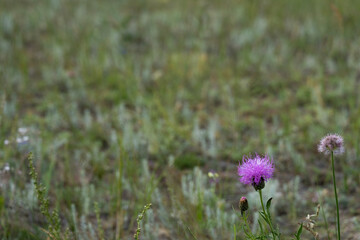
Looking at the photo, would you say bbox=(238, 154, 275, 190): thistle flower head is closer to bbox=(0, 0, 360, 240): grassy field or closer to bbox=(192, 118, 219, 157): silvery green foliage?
bbox=(0, 0, 360, 240): grassy field

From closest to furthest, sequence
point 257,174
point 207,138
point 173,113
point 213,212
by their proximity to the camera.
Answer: point 257,174 → point 213,212 → point 207,138 → point 173,113

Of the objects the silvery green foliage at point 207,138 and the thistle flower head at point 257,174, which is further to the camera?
the silvery green foliage at point 207,138

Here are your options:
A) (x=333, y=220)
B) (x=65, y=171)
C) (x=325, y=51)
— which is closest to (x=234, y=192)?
(x=333, y=220)

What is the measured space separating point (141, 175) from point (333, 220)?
4.77ft

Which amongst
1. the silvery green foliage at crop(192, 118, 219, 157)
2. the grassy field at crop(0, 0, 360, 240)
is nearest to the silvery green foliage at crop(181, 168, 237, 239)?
the grassy field at crop(0, 0, 360, 240)

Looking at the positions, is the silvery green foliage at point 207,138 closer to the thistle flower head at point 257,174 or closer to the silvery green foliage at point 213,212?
the silvery green foliage at point 213,212

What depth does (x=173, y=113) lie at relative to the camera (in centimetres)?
430

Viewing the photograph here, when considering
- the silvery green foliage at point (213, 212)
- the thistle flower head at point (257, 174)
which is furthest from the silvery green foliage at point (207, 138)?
the thistle flower head at point (257, 174)

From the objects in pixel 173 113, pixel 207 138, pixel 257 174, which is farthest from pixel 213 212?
pixel 173 113

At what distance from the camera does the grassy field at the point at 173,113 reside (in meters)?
2.76

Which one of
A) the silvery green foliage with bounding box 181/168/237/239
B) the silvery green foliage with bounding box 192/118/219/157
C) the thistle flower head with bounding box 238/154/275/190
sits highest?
the silvery green foliage with bounding box 192/118/219/157

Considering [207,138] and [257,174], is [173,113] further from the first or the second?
[257,174]

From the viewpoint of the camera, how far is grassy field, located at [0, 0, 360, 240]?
9.07 ft

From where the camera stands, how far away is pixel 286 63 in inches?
218
